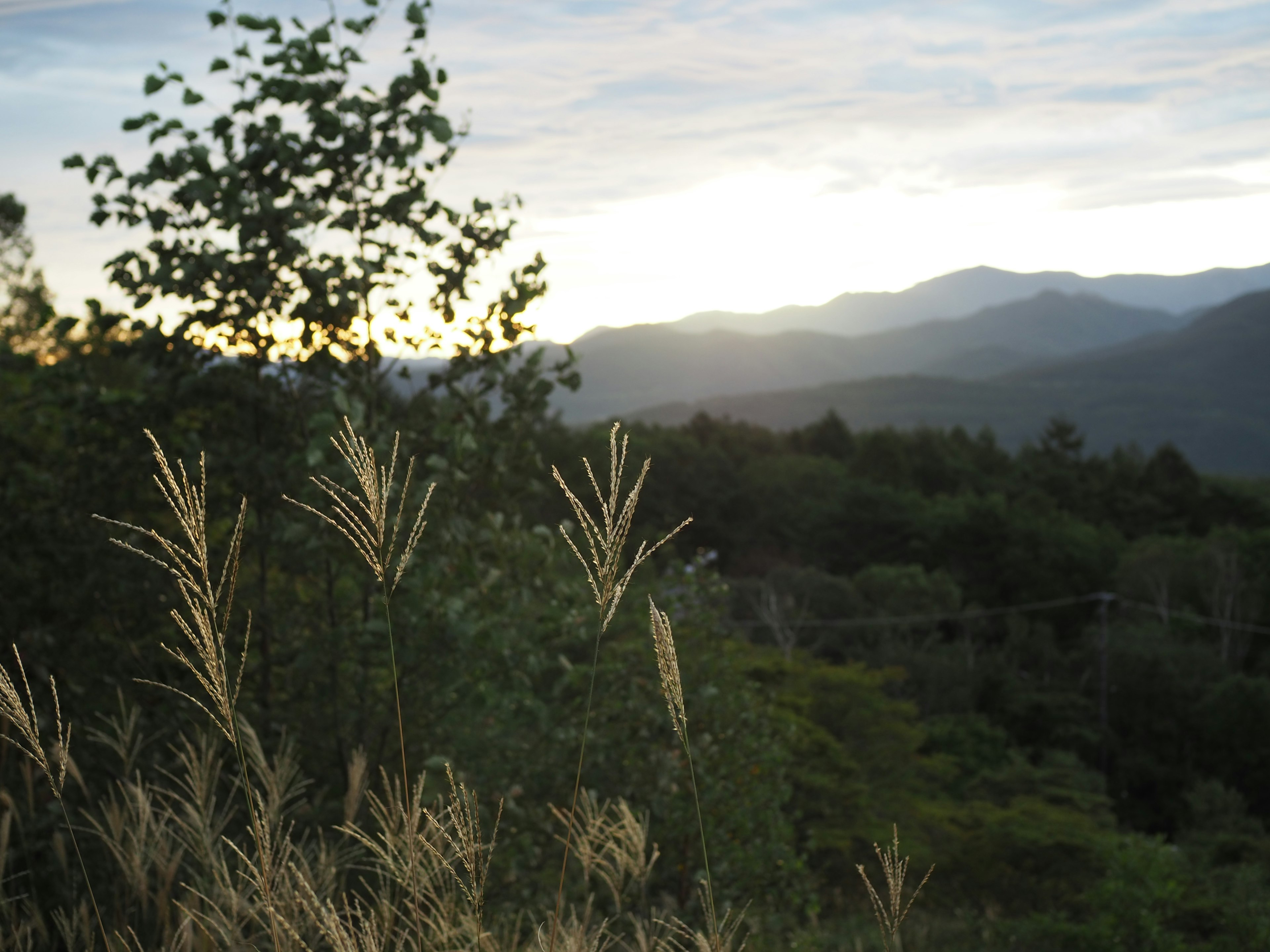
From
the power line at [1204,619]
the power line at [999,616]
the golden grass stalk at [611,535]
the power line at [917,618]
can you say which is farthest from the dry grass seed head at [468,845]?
the power line at [1204,619]

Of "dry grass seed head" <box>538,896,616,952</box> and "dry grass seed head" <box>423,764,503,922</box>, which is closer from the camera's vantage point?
"dry grass seed head" <box>423,764,503,922</box>

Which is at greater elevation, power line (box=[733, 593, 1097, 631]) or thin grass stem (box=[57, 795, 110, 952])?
thin grass stem (box=[57, 795, 110, 952])

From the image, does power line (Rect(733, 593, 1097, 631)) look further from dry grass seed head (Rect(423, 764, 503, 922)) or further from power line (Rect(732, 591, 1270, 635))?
dry grass seed head (Rect(423, 764, 503, 922))

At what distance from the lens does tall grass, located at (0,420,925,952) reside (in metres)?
1.32

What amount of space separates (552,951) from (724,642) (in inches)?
250

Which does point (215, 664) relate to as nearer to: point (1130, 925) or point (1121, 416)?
point (1130, 925)

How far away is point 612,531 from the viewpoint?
1.36m

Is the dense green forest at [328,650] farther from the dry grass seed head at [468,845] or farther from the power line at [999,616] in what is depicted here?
the power line at [999,616]

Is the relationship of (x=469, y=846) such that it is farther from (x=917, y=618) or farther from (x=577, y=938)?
(x=917, y=618)

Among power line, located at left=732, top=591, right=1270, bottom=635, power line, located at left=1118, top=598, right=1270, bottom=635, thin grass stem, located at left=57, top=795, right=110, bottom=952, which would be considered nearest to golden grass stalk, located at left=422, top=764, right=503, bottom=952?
thin grass stem, located at left=57, top=795, right=110, bottom=952

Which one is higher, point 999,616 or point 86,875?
point 86,875

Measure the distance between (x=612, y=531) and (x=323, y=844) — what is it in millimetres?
1326

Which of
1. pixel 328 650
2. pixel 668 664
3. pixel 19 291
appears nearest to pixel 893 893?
pixel 668 664

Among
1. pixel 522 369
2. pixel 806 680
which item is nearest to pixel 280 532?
pixel 522 369
